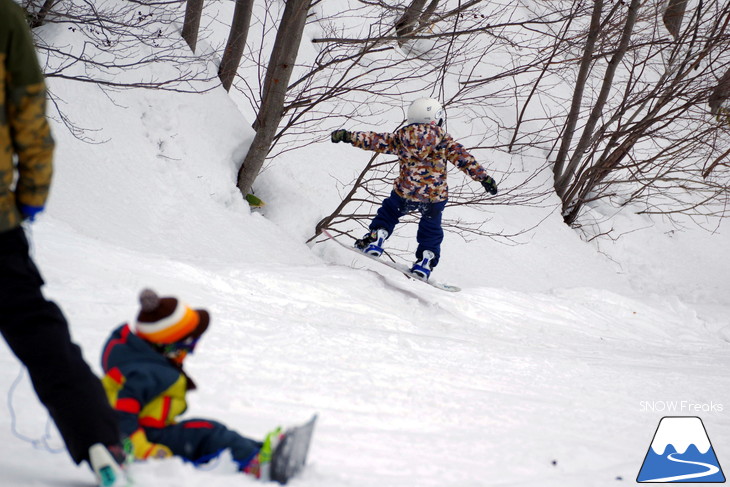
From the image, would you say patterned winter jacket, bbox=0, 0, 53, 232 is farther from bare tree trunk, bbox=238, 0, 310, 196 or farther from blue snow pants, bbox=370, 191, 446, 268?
bare tree trunk, bbox=238, 0, 310, 196

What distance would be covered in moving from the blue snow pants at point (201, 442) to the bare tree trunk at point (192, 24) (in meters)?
8.46

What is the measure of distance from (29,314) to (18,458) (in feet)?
1.79

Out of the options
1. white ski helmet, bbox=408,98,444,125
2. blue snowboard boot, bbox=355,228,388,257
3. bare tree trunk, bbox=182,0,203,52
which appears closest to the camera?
white ski helmet, bbox=408,98,444,125

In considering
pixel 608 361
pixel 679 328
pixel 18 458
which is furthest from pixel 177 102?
pixel 18 458

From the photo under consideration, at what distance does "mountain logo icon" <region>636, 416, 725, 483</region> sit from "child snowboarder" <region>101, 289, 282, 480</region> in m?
1.83

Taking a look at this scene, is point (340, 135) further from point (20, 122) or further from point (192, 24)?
point (192, 24)

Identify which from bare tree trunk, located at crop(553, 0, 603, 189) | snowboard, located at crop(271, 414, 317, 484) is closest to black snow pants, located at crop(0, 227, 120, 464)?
snowboard, located at crop(271, 414, 317, 484)

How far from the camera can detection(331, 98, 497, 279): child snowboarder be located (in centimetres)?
609

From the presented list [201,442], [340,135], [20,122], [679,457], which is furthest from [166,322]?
[340,135]

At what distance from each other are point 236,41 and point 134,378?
840 centimetres

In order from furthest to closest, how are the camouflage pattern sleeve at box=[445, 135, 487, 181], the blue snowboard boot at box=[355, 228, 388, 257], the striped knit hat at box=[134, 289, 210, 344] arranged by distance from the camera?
1. the blue snowboard boot at box=[355, 228, 388, 257]
2. the camouflage pattern sleeve at box=[445, 135, 487, 181]
3. the striped knit hat at box=[134, 289, 210, 344]

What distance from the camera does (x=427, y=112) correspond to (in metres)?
6.06

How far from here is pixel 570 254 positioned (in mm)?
12133

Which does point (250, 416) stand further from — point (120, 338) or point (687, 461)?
point (687, 461)
